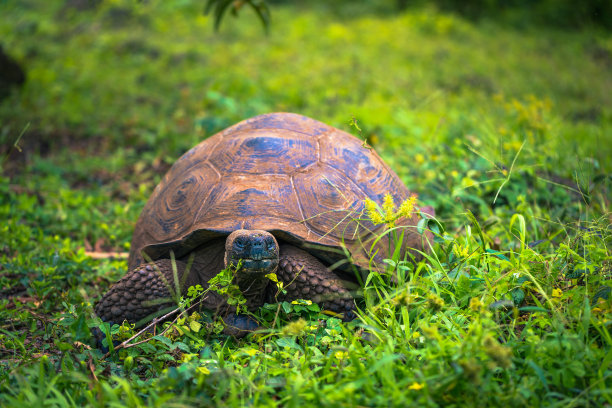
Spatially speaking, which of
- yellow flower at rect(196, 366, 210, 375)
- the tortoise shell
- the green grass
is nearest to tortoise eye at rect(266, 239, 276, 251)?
the tortoise shell

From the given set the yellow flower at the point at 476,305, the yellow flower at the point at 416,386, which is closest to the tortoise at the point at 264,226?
the yellow flower at the point at 476,305

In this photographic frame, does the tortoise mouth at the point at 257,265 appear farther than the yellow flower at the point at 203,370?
Yes

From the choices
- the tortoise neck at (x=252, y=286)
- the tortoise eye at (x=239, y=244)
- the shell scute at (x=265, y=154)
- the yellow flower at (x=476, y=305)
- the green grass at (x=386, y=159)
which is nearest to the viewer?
the green grass at (x=386, y=159)

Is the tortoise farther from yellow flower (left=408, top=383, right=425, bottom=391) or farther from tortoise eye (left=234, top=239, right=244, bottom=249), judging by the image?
yellow flower (left=408, top=383, right=425, bottom=391)

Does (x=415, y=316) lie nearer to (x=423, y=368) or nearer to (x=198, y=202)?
(x=423, y=368)

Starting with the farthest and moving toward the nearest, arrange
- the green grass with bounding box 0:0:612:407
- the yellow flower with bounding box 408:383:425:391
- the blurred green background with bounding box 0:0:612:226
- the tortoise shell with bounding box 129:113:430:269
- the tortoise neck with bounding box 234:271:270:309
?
the blurred green background with bounding box 0:0:612:226, the tortoise shell with bounding box 129:113:430:269, the tortoise neck with bounding box 234:271:270:309, the green grass with bounding box 0:0:612:407, the yellow flower with bounding box 408:383:425:391

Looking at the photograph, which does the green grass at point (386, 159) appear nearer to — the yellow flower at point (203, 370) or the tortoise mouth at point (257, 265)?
the yellow flower at point (203, 370)

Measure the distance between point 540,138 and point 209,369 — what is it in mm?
3667

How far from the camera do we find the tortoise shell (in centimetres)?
244

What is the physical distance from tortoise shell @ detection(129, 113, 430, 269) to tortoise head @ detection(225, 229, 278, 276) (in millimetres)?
111

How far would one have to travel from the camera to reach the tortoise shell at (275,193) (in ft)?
8.00

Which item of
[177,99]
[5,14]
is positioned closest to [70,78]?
[177,99]

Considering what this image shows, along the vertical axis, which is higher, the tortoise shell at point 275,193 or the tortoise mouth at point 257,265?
the tortoise shell at point 275,193

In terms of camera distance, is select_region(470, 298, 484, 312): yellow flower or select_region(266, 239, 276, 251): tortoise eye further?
select_region(266, 239, 276, 251): tortoise eye
